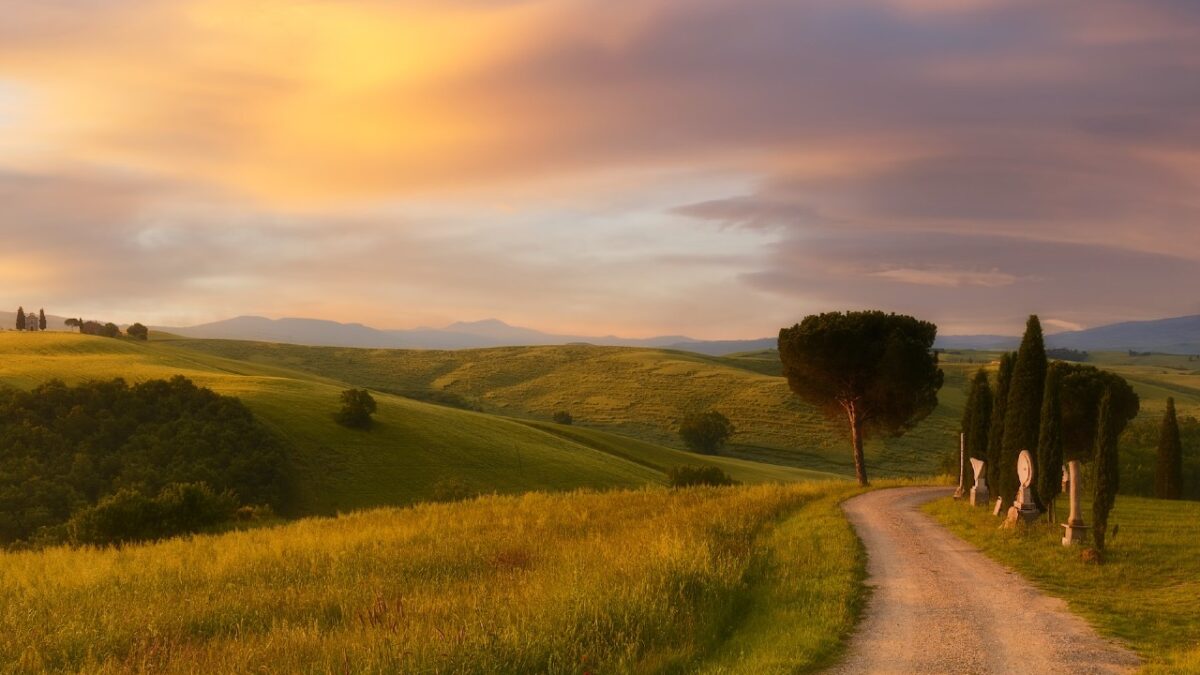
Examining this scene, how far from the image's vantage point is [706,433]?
336 ft

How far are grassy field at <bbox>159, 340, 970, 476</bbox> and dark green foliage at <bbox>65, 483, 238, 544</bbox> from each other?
41.8 m

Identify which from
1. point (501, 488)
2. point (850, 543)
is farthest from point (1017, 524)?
point (501, 488)

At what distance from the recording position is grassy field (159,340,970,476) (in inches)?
4063

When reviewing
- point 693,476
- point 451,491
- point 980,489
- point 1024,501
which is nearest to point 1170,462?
point 980,489

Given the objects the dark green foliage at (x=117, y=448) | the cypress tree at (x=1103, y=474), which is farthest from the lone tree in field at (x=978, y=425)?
the dark green foliage at (x=117, y=448)

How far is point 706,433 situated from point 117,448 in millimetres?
67960

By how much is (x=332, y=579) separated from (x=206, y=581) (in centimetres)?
301

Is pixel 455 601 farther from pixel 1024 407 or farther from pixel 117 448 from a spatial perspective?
pixel 117 448

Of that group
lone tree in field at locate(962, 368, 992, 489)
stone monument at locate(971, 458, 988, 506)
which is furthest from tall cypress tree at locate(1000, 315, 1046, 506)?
lone tree in field at locate(962, 368, 992, 489)

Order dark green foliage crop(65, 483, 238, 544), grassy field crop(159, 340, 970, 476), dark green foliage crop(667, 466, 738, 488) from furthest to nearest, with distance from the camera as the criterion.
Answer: grassy field crop(159, 340, 970, 476) < dark green foliage crop(667, 466, 738, 488) < dark green foliage crop(65, 483, 238, 544)

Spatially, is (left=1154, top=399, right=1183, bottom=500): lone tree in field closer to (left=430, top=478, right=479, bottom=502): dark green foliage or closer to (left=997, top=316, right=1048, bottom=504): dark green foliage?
(left=997, top=316, right=1048, bottom=504): dark green foliage

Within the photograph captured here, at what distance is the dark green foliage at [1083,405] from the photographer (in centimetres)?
5066

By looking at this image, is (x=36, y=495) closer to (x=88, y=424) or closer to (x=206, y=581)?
(x=88, y=424)

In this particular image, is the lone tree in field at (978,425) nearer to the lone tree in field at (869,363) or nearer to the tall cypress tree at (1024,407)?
the tall cypress tree at (1024,407)
